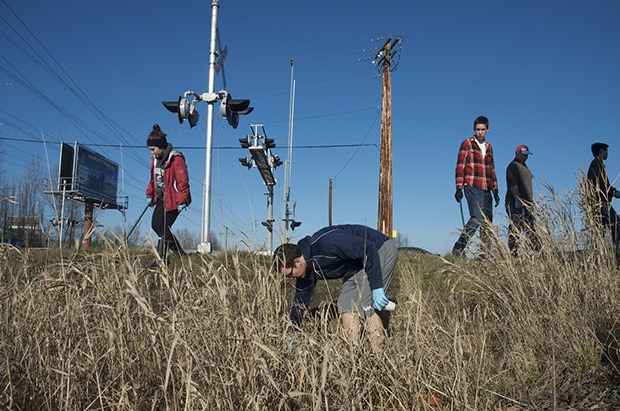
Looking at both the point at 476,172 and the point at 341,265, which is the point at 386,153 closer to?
the point at 476,172

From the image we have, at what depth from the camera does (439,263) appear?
727 cm

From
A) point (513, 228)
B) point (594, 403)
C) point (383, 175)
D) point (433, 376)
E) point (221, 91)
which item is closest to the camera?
point (433, 376)

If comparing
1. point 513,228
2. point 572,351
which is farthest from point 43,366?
point 513,228

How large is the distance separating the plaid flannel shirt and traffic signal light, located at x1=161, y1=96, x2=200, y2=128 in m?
4.81

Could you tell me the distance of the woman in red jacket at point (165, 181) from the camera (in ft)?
19.1

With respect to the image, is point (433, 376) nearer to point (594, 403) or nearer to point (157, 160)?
point (594, 403)

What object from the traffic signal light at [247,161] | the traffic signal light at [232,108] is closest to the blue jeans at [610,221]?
the traffic signal light at [232,108]

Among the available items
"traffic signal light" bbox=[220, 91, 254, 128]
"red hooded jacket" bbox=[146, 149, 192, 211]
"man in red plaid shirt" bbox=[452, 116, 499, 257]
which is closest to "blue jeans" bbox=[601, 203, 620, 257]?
"man in red plaid shirt" bbox=[452, 116, 499, 257]

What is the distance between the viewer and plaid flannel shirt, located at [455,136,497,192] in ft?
23.2

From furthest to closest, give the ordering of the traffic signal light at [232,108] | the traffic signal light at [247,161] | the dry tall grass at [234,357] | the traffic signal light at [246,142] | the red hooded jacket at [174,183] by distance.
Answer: the traffic signal light at [247,161] < the traffic signal light at [246,142] < the traffic signal light at [232,108] < the red hooded jacket at [174,183] < the dry tall grass at [234,357]

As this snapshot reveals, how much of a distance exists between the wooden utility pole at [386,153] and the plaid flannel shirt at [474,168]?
5253 millimetres

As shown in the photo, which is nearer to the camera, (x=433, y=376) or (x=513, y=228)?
(x=433, y=376)

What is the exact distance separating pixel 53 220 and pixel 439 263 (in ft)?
18.2

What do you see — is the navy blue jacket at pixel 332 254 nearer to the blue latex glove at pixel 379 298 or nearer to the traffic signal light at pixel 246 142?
the blue latex glove at pixel 379 298
